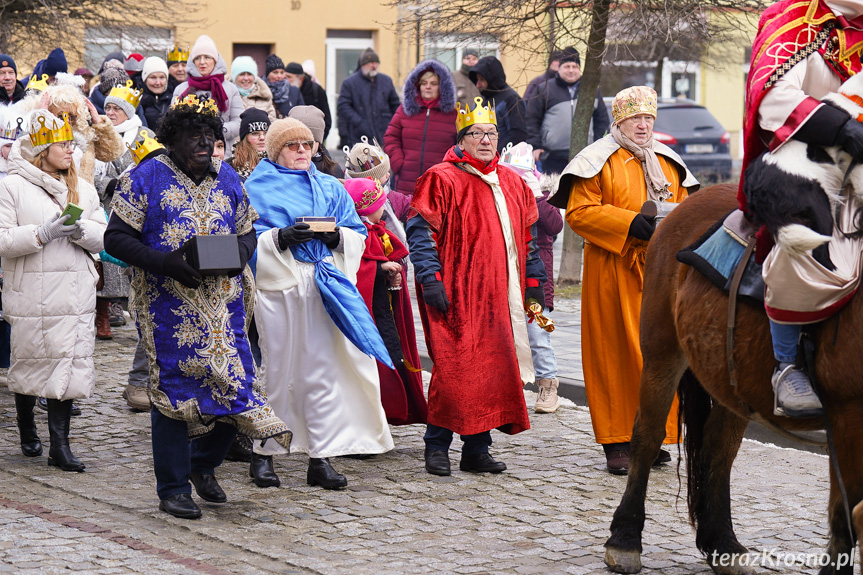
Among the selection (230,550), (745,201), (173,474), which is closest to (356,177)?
(173,474)

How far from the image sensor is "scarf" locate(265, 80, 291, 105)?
1502 centimetres

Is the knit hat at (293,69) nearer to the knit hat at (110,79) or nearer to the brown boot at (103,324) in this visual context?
the knit hat at (110,79)

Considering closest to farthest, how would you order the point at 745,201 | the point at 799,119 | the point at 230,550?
1. the point at 799,119
2. the point at 745,201
3. the point at 230,550

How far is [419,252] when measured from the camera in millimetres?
7258

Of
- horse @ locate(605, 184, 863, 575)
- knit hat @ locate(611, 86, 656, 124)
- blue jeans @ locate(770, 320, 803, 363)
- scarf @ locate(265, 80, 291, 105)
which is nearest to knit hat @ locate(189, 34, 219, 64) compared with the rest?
scarf @ locate(265, 80, 291, 105)

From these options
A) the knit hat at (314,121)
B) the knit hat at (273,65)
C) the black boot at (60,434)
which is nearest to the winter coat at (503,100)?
the knit hat at (273,65)

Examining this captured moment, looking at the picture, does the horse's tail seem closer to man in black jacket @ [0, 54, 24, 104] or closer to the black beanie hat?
man in black jacket @ [0, 54, 24, 104]

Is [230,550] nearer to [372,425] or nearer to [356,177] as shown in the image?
[372,425]

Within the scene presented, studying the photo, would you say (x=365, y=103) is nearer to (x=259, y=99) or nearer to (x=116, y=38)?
(x=259, y=99)

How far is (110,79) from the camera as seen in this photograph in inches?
510

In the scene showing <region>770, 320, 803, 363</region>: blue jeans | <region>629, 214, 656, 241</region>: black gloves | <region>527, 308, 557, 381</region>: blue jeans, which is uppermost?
<region>629, 214, 656, 241</region>: black gloves

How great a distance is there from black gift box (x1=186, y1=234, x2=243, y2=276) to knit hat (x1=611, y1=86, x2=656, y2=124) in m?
2.35

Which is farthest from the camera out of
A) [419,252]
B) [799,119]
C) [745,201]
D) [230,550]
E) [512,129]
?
[512,129]

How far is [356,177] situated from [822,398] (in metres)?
4.29
